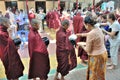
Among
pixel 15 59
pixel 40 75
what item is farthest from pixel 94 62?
pixel 15 59

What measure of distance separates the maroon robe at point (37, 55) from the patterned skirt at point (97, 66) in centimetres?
77

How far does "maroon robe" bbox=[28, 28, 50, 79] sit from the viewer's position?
120 inches

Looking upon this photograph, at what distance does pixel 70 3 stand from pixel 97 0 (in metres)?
1.96

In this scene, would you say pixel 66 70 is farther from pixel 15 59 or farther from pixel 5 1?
pixel 5 1

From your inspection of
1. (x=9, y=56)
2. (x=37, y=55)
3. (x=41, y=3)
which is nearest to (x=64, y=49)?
(x=37, y=55)

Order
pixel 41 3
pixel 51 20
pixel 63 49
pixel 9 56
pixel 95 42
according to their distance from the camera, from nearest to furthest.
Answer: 1. pixel 95 42
2. pixel 9 56
3. pixel 63 49
4. pixel 51 20
5. pixel 41 3

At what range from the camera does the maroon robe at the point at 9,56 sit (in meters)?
2.97

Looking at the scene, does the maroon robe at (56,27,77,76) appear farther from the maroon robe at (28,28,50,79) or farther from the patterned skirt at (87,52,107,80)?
the patterned skirt at (87,52,107,80)

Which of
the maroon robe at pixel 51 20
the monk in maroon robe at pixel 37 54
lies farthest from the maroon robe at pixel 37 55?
the maroon robe at pixel 51 20

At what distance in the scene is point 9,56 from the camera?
303cm

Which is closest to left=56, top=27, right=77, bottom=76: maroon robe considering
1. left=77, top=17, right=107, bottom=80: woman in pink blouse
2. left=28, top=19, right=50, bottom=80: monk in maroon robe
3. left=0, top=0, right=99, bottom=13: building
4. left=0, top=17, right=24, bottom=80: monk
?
left=28, top=19, right=50, bottom=80: monk in maroon robe

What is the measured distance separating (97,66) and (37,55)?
3.26 feet

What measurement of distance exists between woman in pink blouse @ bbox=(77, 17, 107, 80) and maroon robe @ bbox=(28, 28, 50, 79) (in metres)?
0.74

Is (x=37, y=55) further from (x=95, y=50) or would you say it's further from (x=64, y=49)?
(x=95, y=50)
